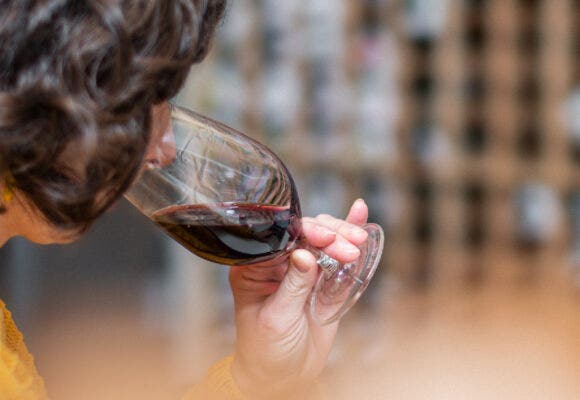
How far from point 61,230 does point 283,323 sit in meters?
0.28

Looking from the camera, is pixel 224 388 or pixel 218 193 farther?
pixel 224 388

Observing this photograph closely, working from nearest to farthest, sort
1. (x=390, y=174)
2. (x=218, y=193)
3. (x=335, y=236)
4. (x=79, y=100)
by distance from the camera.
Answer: (x=79, y=100), (x=218, y=193), (x=335, y=236), (x=390, y=174)

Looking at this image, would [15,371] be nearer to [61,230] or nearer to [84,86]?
[61,230]

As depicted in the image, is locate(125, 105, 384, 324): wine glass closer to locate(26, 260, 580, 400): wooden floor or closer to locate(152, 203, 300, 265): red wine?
locate(152, 203, 300, 265): red wine

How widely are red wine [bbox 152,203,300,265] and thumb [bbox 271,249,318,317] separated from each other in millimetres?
31

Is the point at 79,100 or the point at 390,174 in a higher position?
the point at 79,100

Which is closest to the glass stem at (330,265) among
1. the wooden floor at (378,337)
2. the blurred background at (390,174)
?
the wooden floor at (378,337)

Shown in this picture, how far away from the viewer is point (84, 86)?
2.20 ft

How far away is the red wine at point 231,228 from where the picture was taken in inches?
31.4

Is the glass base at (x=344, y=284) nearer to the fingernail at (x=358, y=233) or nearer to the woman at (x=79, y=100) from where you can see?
the fingernail at (x=358, y=233)

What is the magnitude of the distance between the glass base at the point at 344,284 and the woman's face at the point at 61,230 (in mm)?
240

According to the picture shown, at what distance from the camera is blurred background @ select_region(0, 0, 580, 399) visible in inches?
113

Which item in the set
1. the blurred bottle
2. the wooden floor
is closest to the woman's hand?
the wooden floor

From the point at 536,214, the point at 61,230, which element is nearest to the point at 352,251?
the point at 61,230
